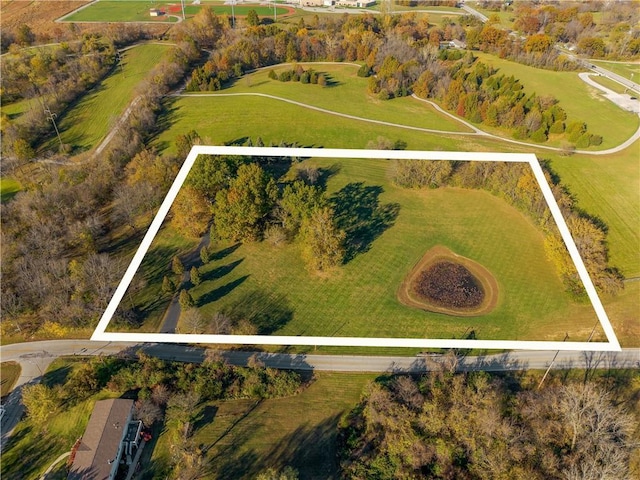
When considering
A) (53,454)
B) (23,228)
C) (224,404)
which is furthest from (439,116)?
(53,454)

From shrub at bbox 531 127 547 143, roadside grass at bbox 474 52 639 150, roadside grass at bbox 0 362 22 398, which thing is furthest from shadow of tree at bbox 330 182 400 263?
roadside grass at bbox 474 52 639 150

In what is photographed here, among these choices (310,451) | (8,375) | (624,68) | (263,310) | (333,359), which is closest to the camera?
(310,451)

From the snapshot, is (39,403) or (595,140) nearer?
(39,403)

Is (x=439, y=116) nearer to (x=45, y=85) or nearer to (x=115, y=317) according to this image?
(x=115, y=317)

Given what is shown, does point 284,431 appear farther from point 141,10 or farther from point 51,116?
point 141,10

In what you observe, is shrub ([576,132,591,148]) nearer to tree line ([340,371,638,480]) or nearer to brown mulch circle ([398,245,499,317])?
tree line ([340,371,638,480])

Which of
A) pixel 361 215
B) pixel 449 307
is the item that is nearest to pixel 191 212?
pixel 361 215

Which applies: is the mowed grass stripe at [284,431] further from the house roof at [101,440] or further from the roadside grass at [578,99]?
the roadside grass at [578,99]

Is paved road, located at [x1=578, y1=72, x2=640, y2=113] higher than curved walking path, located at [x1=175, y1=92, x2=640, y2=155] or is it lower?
higher

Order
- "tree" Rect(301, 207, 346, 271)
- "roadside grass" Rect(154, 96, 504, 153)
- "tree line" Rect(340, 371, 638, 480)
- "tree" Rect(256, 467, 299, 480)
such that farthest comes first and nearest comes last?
"roadside grass" Rect(154, 96, 504, 153), "tree" Rect(301, 207, 346, 271), "tree line" Rect(340, 371, 638, 480), "tree" Rect(256, 467, 299, 480)
